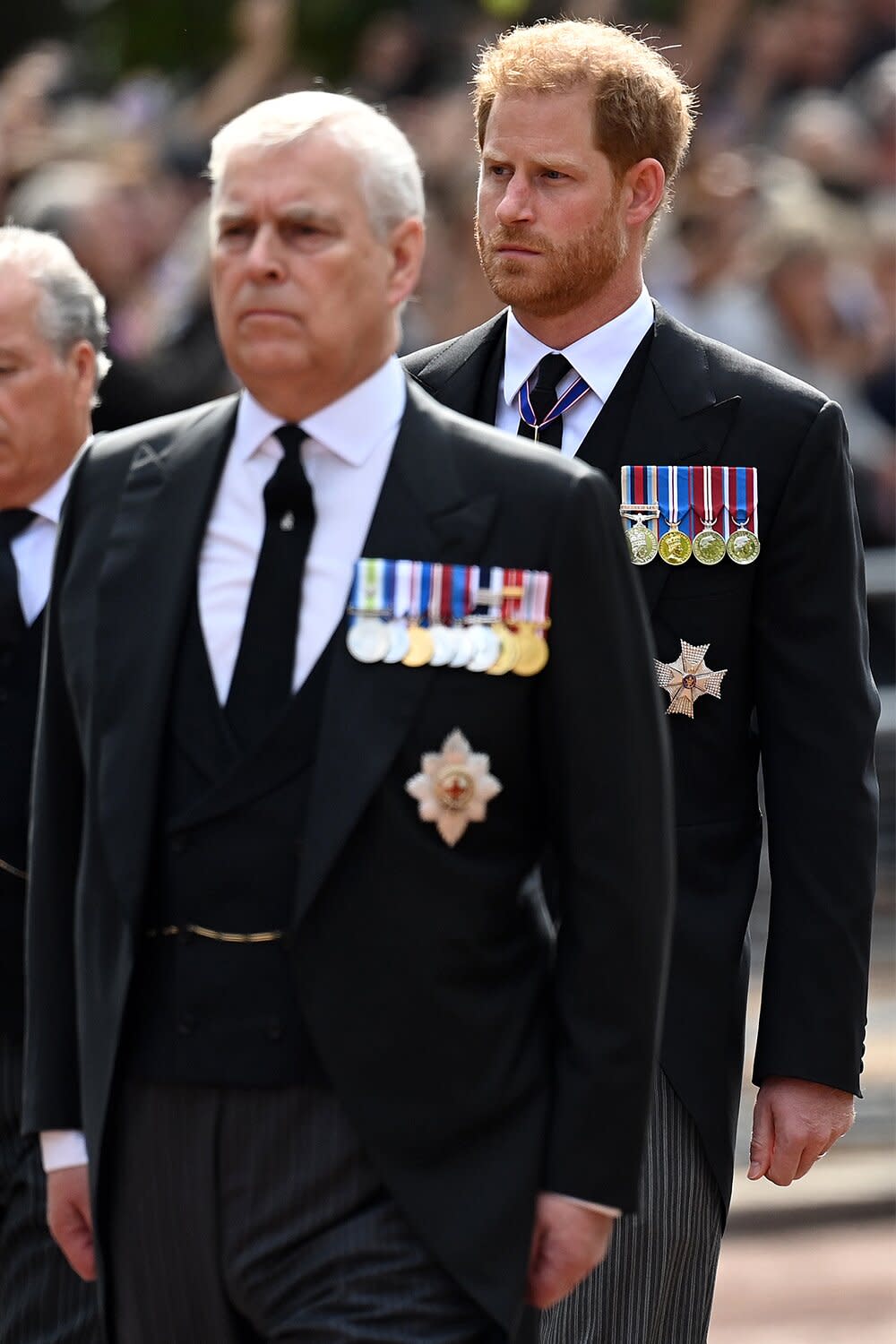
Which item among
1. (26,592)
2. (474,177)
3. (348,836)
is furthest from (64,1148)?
(474,177)

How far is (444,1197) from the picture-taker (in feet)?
8.85

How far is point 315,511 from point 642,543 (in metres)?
0.85

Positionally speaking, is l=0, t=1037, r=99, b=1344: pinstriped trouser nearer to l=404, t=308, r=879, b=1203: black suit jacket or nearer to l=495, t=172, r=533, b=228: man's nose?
l=404, t=308, r=879, b=1203: black suit jacket

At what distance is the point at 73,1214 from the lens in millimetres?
2846

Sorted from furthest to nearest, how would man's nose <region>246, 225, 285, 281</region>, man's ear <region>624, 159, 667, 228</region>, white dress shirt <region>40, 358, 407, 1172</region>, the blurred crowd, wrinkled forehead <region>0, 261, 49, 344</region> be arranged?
the blurred crowd, wrinkled forehead <region>0, 261, 49, 344</region>, man's ear <region>624, 159, 667, 228</region>, white dress shirt <region>40, 358, 407, 1172</region>, man's nose <region>246, 225, 285, 281</region>

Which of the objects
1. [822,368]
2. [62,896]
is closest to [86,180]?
[822,368]

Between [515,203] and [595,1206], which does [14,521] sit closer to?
[515,203]

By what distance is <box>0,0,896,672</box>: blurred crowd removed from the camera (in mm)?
7750

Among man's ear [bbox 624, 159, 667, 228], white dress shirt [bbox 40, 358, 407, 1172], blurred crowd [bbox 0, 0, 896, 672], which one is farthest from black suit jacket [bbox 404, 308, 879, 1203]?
blurred crowd [bbox 0, 0, 896, 672]

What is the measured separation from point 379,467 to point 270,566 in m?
0.17

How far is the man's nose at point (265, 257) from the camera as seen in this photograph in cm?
262

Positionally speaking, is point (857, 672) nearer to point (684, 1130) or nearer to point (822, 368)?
point (684, 1130)

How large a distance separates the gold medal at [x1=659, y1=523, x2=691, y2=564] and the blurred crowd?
4259 millimetres

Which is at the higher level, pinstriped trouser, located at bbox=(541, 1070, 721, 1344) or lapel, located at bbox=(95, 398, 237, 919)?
lapel, located at bbox=(95, 398, 237, 919)
